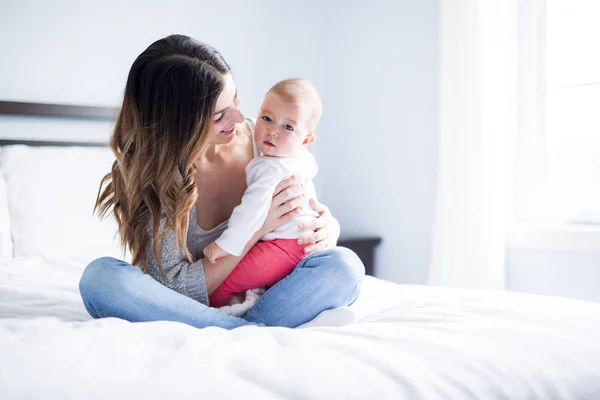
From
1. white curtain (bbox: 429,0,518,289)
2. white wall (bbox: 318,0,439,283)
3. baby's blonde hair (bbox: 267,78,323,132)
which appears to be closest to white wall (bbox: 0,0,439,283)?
white wall (bbox: 318,0,439,283)

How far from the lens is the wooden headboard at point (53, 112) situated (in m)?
2.49

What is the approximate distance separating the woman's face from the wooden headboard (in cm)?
101

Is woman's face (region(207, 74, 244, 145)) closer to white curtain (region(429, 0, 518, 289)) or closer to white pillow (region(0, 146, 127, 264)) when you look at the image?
white pillow (region(0, 146, 127, 264))

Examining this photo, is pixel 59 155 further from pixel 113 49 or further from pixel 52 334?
pixel 52 334

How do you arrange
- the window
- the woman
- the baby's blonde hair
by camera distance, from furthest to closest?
1. the window
2. the baby's blonde hair
3. the woman

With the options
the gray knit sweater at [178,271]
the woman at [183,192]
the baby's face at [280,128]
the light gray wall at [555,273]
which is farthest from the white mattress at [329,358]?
the light gray wall at [555,273]

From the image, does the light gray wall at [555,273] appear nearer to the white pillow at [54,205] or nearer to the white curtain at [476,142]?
the white curtain at [476,142]

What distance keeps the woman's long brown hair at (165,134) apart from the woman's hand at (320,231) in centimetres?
28

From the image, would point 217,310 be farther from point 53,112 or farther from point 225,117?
point 53,112

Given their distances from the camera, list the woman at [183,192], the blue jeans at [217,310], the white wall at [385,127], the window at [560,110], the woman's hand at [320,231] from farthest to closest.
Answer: the white wall at [385,127] → the window at [560,110] → the woman's hand at [320,231] → the woman at [183,192] → the blue jeans at [217,310]

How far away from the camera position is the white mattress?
859mm

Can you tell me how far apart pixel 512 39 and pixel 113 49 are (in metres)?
1.65

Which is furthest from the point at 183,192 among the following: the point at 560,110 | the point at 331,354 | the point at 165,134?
the point at 560,110

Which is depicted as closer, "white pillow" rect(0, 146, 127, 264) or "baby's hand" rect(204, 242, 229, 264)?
"baby's hand" rect(204, 242, 229, 264)
